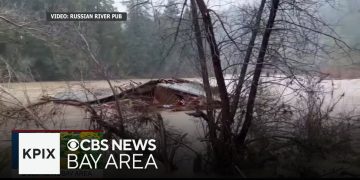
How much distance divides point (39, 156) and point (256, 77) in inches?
141

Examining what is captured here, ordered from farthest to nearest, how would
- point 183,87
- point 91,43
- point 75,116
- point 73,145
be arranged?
1. point 183,87
2. point 75,116
3. point 91,43
4. point 73,145

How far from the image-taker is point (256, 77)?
693cm

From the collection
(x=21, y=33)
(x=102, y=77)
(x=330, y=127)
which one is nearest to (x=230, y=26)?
(x=102, y=77)

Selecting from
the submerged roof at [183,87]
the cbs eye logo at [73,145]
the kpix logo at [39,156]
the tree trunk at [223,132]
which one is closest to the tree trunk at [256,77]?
the tree trunk at [223,132]

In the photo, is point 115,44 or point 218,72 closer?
point 218,72

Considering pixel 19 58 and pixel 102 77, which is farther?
pixel 19 58

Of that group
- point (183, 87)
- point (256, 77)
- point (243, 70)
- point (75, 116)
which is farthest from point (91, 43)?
point (183, 87)

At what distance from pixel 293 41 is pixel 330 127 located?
222 cm

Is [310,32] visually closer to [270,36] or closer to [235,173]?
[270,36]

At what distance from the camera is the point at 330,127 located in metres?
8.23

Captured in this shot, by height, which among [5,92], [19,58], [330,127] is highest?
[19,58]

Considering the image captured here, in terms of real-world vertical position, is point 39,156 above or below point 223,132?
below

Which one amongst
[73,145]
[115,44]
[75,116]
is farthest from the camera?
[115,44]

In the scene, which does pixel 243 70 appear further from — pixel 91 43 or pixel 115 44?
pixel 115 44
